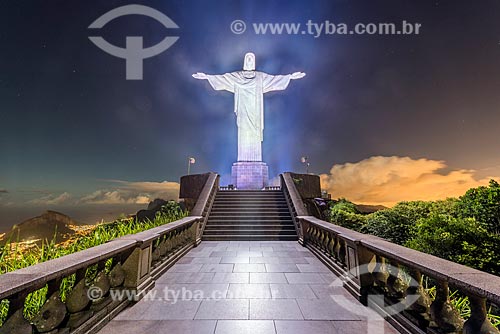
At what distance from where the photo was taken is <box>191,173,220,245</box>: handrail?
8.41 meters

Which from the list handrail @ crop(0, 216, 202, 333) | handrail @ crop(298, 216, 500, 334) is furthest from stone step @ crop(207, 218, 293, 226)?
handrail @ crop(0, 216, 202, 333)

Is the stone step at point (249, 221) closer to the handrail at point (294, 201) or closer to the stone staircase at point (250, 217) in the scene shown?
the stone staircase at point (250, 217)

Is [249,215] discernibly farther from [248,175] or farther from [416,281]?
[416,281]

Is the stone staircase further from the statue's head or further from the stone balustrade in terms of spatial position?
the statue's head

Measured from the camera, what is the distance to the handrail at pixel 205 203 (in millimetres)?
8411

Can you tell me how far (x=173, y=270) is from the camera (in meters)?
4.84

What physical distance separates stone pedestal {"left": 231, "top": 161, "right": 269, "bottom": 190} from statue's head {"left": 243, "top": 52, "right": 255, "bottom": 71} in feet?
24.5

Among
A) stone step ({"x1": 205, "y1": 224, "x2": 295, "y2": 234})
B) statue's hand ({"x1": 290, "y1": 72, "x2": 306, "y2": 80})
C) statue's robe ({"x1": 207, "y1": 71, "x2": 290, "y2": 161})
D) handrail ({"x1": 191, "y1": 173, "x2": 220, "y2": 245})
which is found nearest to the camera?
handrail ({"x1": 191, "y1": 173, "x2": 220, "y2": 245})

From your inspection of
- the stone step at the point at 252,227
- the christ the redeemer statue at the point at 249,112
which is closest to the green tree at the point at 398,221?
Result: the stone step at the point at 252,227

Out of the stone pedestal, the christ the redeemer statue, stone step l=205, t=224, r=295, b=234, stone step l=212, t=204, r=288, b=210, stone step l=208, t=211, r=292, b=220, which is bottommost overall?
stone step l=205, t=224, r=295, b=234

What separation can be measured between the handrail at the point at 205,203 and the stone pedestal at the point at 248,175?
4.09m

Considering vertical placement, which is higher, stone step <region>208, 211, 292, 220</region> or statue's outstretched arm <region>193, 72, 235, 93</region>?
statue's outstretched arm <region>193, 72, 235, 93</region>

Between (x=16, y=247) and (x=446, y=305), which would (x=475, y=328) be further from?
(x=16, y=247)

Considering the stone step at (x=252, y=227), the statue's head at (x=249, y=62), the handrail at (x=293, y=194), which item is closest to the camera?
the stone step at (x=252, y=227)
